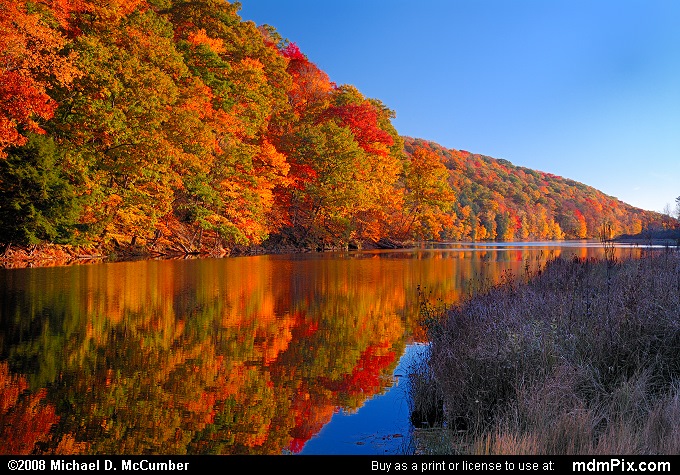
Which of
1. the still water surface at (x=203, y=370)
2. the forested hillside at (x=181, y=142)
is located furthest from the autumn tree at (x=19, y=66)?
the still water surface at (x=203, y=370)

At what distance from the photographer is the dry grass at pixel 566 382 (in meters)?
4.35

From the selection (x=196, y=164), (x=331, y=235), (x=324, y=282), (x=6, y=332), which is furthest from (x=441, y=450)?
(x=331, y=235)

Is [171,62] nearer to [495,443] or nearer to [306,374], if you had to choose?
[306,374]

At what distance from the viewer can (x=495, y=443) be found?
4211mm

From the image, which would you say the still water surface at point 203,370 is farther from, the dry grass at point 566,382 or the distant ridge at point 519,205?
the distant ridge at point 519,205

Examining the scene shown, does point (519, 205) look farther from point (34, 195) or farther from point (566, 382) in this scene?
point (566, 382)

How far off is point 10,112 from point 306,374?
59.0ft

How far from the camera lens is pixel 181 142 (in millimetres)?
30641

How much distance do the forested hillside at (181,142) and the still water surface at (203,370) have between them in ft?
31.0

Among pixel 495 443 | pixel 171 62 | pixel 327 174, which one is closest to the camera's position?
pixel 495 443

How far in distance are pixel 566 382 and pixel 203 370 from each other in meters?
5.03
